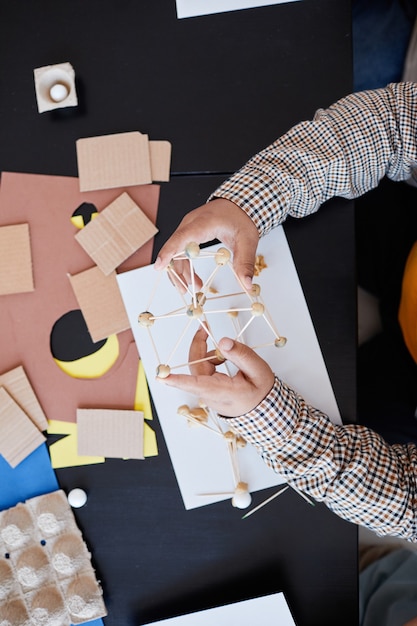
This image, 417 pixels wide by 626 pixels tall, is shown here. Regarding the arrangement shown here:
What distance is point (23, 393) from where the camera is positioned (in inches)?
34.2

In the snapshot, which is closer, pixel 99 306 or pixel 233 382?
pixel 233 382

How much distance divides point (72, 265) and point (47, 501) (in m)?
0.35

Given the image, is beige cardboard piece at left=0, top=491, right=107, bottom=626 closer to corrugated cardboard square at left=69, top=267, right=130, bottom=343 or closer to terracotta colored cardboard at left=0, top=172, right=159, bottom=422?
terracotta colored cardboard at left=0, top=172, right=159, bottom=422

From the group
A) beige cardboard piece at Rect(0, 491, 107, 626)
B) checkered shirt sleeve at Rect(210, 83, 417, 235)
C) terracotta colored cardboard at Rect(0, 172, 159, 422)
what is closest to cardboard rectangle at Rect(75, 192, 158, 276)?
terracotta colored cardboard at Rect(0, 172, 159, 422)

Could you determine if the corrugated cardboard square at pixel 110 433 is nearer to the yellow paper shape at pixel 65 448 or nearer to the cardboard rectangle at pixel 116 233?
the yellow paper shape at pixel 65 448

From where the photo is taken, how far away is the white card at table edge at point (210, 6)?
894 millimetres

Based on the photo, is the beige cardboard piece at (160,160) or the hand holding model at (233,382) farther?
the beige cardboard piece at (160,160)

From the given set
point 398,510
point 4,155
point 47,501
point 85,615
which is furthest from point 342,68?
point 85,615

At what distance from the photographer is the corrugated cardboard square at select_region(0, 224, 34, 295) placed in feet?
2.87

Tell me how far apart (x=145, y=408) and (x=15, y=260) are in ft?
0.97

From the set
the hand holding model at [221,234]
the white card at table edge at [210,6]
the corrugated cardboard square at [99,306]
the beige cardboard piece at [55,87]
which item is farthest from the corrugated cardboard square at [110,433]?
the white card at table edge at [210,6]

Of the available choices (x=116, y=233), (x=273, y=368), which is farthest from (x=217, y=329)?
(x=116, y=233)

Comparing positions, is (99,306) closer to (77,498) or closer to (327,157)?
(77,498)

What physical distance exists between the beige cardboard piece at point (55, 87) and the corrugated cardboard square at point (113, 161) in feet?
0.21
